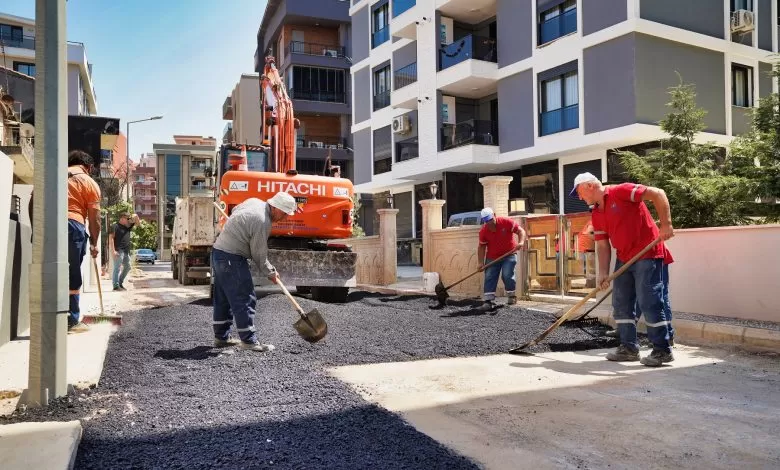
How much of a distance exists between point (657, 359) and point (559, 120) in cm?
1406

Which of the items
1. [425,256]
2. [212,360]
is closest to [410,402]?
[212,360]

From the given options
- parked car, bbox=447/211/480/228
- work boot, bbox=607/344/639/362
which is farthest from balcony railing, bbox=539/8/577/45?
work boot, bbox=607/344/639/362

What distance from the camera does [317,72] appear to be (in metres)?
37.0

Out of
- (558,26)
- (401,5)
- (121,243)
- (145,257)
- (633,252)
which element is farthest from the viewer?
(145,257)

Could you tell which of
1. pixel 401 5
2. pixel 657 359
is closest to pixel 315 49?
pixel 401 5

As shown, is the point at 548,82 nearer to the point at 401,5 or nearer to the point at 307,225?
the point at 401,5

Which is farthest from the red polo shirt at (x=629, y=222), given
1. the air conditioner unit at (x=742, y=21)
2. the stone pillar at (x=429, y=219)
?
the air conditioner unit at (x=742, y=21)

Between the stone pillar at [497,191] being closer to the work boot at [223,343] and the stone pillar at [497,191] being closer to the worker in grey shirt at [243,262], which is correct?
the worker in grey shirt at [243,262]

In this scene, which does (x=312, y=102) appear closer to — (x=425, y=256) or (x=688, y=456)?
(x=425, y=256)

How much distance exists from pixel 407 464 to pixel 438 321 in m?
5.00

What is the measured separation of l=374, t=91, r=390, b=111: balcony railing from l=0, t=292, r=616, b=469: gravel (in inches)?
788

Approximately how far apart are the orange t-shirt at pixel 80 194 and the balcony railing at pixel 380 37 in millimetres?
21485

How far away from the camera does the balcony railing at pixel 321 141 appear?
3659 cm

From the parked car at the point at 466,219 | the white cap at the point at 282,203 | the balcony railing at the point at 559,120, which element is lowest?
the white cap at the point at 282,203
